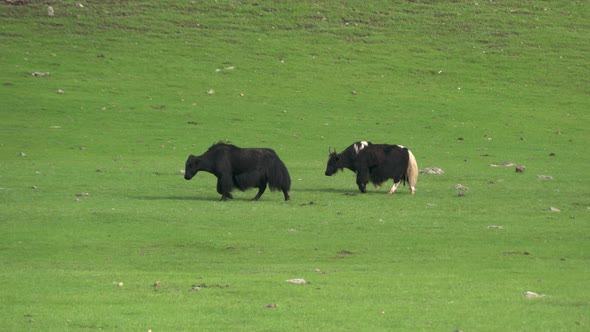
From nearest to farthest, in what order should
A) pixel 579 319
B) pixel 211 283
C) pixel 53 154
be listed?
pixel 579 319, pixel 211 283, pixel 53 154

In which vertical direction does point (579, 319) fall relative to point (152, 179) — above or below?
above

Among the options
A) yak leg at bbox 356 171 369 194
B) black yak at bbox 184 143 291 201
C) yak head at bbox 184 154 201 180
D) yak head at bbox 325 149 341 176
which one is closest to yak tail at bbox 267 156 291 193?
black yak at bbox 184 143 291 201

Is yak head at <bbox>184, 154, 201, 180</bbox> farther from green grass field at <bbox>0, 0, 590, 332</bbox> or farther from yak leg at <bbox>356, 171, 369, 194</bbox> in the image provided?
yak leg at <bbox>356, 171, 369, 194</bbox>

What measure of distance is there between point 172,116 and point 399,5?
1861 cm

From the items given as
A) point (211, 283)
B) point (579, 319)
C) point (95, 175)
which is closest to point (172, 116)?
point (95, 175)

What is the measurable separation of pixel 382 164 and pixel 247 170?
3.05 m

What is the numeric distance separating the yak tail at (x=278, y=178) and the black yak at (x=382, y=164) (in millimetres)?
2238

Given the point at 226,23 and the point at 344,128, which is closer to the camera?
the point at 344,128

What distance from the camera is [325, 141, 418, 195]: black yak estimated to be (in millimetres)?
21766

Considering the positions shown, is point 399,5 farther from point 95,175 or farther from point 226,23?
point 95,175

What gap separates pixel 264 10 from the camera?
47438 mm

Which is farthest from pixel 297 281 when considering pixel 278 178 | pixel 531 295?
pixel 278 178

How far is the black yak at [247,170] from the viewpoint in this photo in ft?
66.9

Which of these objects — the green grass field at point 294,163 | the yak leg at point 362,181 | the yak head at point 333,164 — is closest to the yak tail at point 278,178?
the green grass field at point 294,163
